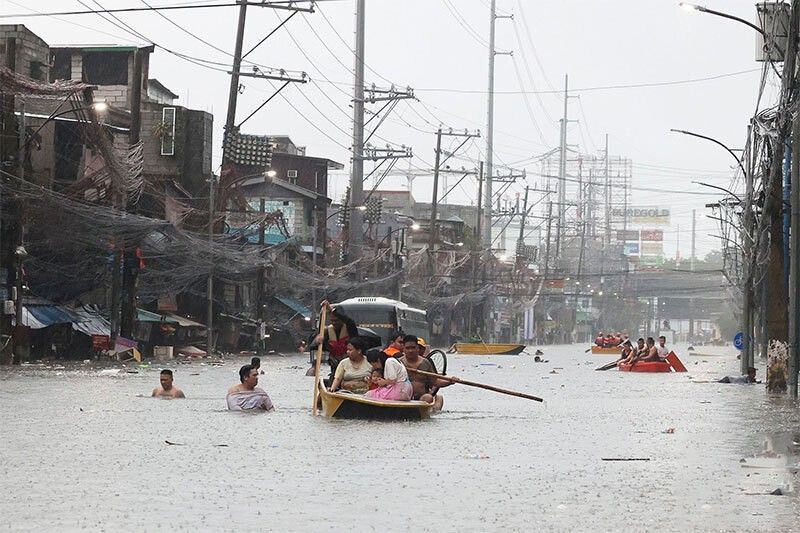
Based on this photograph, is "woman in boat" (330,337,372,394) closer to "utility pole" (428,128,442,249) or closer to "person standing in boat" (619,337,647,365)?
"person standing in boat" (619,337,647,365)

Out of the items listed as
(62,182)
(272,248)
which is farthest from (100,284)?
(272,248)

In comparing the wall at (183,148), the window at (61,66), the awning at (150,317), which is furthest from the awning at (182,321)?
the window at (61,66)

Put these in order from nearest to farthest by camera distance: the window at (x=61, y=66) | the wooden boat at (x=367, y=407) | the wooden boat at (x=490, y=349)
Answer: the wooden boat at (x=367, y=407), the window at (x=61, y=66), the wooden boat at (x=490, y=349)

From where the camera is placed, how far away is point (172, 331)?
63625mm

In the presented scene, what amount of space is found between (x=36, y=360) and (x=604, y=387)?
18.9 meters

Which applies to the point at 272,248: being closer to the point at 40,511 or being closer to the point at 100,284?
the point at 100,284

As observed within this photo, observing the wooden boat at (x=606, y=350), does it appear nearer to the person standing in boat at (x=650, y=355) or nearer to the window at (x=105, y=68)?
the person standing in boat at (x=650, y=355)

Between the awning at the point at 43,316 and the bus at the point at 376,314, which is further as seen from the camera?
the bus at the point at 376,314

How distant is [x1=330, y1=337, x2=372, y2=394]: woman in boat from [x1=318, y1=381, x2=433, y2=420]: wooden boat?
32cm

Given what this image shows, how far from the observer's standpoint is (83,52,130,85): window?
7494cm

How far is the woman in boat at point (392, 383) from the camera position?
24.0 metres

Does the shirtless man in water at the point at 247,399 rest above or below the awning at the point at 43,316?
below

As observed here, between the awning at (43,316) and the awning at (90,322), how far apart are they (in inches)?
38.3

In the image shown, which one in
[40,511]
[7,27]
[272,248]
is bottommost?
[40,511]
